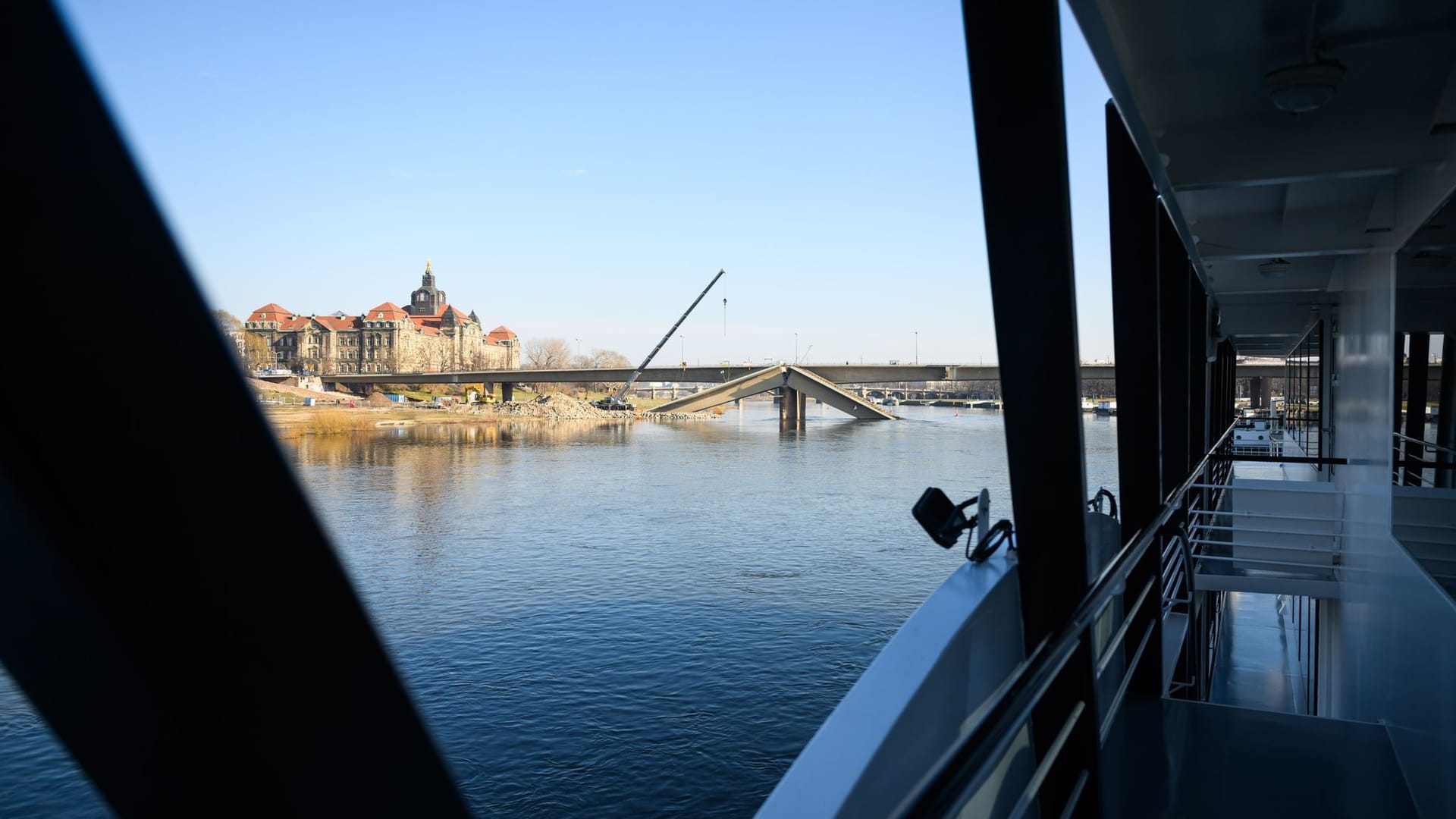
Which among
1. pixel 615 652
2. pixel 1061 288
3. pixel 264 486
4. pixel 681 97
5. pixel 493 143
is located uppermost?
pixel 681 97

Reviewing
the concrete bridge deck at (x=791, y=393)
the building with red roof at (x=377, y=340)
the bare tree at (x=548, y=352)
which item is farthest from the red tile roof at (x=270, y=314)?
the bare tree at (x=548, y=352)

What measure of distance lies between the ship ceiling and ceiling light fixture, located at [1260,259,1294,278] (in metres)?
0.93

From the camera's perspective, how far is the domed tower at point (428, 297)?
19945mm

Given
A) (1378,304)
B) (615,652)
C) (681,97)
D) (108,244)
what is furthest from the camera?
(615,652)

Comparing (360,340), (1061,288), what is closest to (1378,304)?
(1061,288)

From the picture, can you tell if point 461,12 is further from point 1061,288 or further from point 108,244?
point 108,244

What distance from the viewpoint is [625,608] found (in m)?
8.62

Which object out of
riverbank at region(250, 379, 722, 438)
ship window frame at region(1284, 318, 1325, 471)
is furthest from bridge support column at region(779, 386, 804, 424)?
ship window frame at region(1284, 318, 1325, 471)

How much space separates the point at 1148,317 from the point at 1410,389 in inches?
153

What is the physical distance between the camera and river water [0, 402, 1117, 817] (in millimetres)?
5875

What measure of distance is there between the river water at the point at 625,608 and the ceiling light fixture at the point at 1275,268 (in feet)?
12.2

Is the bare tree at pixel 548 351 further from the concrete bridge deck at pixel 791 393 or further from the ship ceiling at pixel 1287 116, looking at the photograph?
the ship ceiling at pixel 1287 116

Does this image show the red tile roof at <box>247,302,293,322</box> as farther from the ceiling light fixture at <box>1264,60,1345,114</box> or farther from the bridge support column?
the bridge support column

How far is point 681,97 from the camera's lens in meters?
3.86
